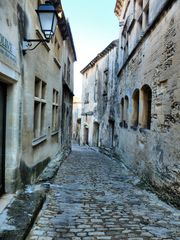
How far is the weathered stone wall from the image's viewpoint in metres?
5.16

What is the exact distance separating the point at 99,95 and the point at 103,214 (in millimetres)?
15351

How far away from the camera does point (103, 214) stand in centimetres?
462

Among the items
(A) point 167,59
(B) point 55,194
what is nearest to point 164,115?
(A) point 167,59

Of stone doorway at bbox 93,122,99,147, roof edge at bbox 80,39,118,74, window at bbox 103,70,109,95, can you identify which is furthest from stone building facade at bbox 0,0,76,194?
stone doorway at bbox 93,122,99,147

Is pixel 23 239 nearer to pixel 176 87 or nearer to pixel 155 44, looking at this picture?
pixel 176 87

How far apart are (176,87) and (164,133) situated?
1.11 m

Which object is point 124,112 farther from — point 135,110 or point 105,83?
point 105,83

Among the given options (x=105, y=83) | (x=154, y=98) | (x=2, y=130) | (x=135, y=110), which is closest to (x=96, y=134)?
(x=105, y=83)

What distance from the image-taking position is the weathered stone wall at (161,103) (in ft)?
16.9

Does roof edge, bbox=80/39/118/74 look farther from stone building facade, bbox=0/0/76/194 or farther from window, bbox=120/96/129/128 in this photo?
stone building facade, bbox=0/0/76/194

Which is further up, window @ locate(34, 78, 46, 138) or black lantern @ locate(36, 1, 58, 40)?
black lantern @ locate(36, 1, 58, 40)

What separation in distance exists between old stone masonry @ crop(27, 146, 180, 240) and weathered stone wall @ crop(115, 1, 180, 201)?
2.08 feet

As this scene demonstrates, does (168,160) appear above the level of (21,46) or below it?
below

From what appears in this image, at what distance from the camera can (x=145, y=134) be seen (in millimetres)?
7281
